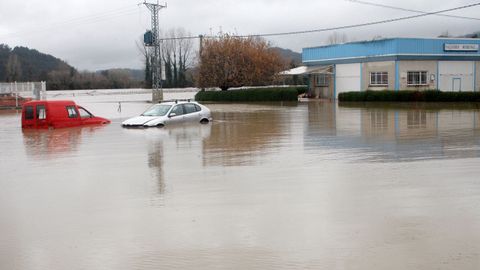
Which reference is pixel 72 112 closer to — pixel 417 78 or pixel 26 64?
pixel 417 78

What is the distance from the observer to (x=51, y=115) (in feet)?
83.6

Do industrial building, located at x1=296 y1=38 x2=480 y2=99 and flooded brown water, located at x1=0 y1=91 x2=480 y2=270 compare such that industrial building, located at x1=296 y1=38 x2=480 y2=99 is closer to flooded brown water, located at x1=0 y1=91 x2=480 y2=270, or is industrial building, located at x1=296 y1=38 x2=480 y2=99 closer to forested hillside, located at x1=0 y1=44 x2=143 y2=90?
flooded brown water, located at x1=0 y1=91 x2=480 y2=270

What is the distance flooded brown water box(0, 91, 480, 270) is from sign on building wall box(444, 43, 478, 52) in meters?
35.2

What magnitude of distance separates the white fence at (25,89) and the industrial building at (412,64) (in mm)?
26983

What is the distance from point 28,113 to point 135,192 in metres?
17.6

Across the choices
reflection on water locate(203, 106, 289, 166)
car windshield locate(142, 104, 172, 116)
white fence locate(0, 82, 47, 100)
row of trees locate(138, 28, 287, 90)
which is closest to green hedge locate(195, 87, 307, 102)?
row of trees locate(138, 28, 287, 90)

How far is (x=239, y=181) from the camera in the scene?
36.7 ft

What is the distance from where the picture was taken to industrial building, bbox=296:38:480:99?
4906cm

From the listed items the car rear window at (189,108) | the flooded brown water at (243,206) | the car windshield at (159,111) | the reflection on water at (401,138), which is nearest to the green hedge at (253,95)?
the reflection on water at (401,138)


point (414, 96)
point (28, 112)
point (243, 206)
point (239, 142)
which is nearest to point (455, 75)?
point (414, 96)

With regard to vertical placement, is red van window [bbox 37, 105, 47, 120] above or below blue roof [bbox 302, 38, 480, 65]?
below

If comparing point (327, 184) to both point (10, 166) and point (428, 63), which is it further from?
point (428, 63)

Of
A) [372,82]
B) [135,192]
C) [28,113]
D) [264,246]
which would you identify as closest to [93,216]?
[135,192]

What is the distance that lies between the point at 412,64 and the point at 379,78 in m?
2.94
